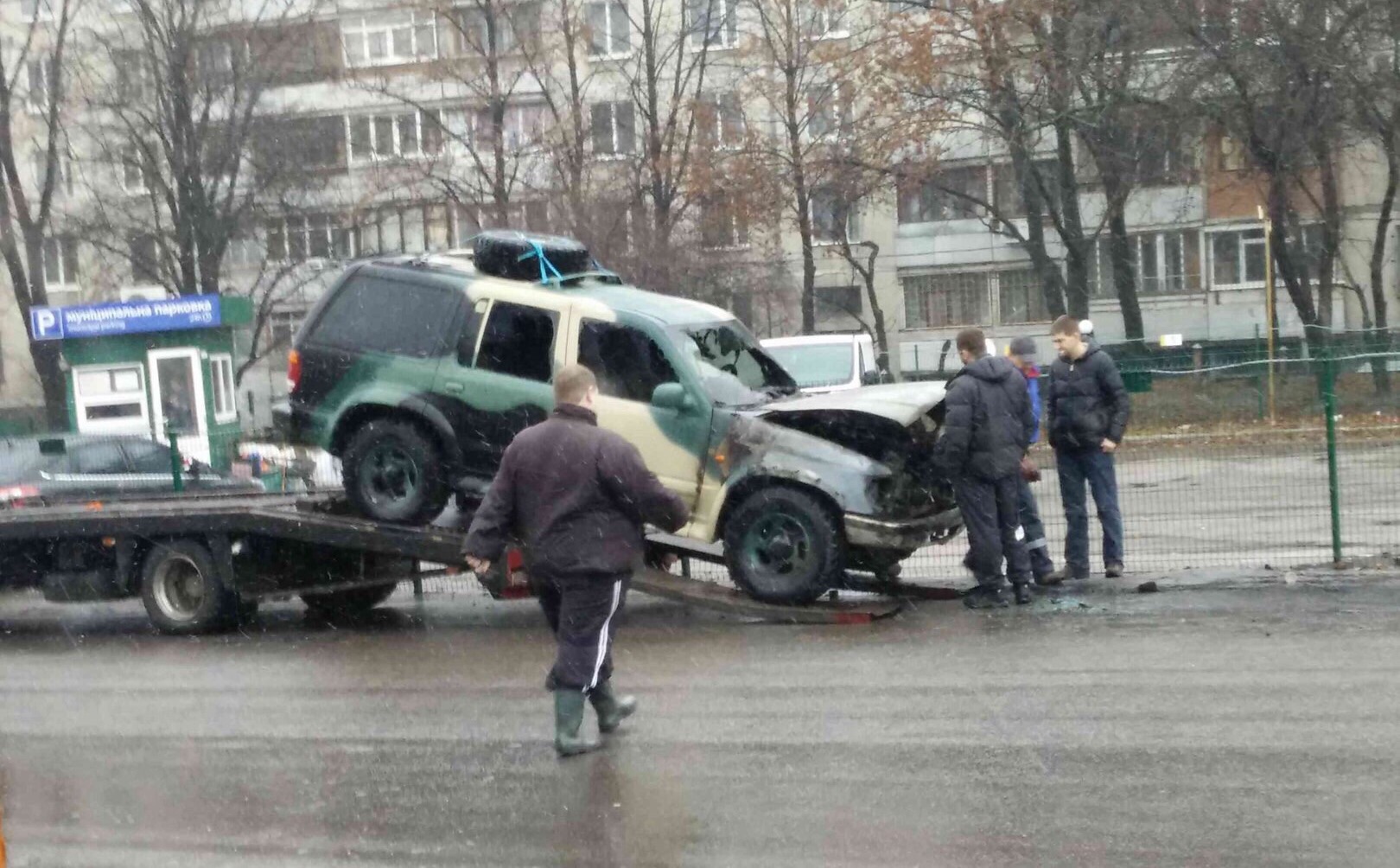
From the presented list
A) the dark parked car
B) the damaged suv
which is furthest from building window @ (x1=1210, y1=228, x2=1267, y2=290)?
the damaged suv

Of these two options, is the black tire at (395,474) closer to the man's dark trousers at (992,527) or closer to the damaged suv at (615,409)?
the damaged suv at (615,409)

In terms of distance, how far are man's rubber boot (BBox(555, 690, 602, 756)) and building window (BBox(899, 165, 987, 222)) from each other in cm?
3548

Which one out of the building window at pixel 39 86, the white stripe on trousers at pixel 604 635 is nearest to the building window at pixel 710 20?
the building window at pixel 39 86

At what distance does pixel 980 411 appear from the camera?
1088cm

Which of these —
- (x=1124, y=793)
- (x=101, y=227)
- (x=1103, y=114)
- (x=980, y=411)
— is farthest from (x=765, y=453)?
(x=101, y=227)

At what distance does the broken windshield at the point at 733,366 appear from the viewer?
1117 cm

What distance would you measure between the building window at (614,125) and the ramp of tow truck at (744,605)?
29.6 meters

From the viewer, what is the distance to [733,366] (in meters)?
11.7

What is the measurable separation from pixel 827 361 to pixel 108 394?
1303 centimetres

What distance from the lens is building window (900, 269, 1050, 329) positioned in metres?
51.7

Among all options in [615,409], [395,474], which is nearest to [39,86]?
[395,474]

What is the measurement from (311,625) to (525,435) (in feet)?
18.9

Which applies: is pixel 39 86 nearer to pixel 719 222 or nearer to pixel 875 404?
pixel 719 222

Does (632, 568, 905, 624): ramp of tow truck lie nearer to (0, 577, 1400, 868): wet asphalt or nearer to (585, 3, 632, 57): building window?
(0, 577, 1400, 868): wet asphalt
